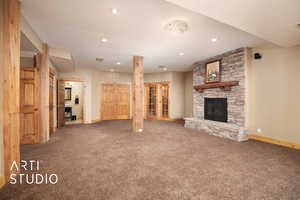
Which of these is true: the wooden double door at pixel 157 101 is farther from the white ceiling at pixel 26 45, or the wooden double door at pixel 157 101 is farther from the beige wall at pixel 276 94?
the white ceiling at pixel 26 45

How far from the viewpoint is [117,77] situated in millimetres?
7941


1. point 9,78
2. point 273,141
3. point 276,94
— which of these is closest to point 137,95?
point 9,78

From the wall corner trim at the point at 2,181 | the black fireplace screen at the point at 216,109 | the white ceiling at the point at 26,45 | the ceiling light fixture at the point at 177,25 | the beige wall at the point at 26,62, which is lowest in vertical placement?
the wall corner trim at the point at 2,181

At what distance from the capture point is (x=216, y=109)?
500 cm

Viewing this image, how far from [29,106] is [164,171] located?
3775 millimetres

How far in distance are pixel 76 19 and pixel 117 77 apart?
5.36 m

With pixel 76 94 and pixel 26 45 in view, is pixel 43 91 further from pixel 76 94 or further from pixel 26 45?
pixel 76 94

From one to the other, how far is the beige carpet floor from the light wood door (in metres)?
4.16

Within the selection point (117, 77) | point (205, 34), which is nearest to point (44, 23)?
point (205, 34)

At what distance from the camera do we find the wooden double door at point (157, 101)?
790 cm

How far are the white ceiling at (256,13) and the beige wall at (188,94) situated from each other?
507 centimetres

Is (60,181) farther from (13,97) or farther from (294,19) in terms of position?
(294,19)

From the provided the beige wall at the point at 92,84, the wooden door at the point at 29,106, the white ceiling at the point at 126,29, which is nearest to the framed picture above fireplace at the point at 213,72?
the white ceiling at the point at 126,29

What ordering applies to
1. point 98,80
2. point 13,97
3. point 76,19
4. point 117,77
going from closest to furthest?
point 13,97 < point 76,19 < point 98,80 < point 117,77
